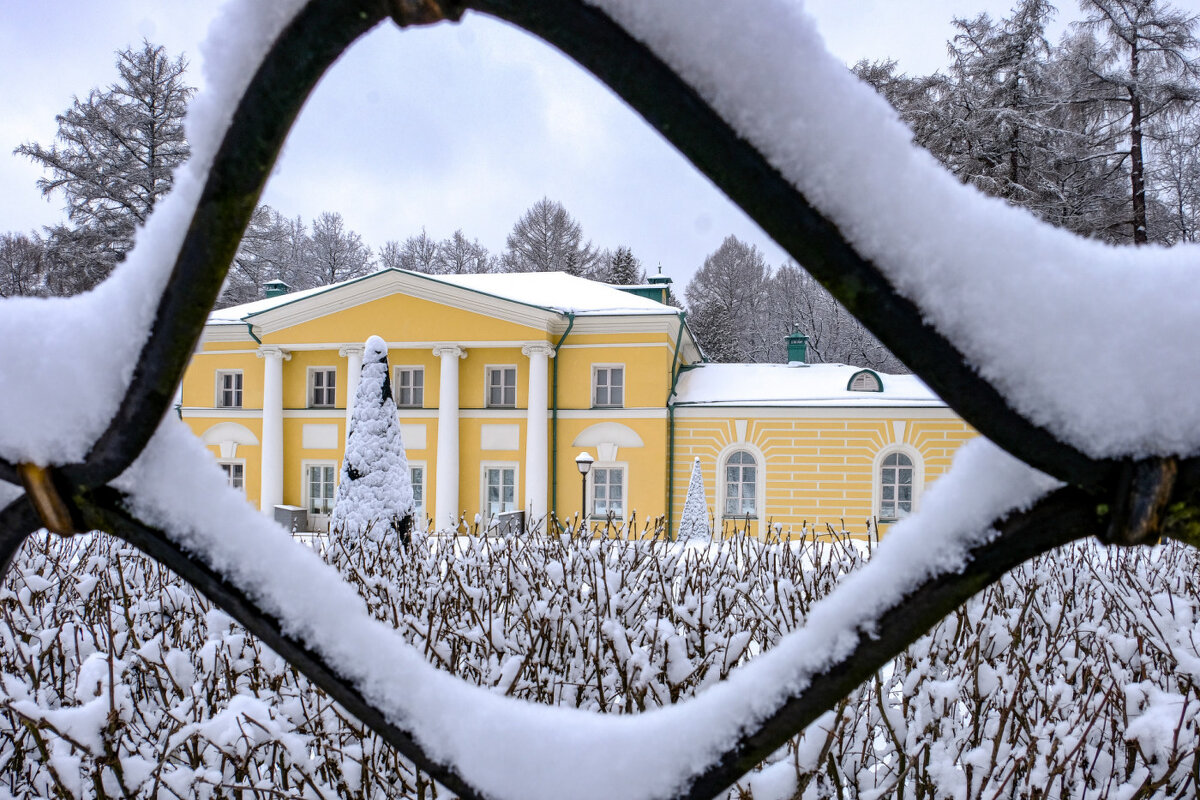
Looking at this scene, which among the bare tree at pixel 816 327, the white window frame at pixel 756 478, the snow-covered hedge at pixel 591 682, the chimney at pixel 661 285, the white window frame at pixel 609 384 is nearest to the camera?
the snow-covered hedge at pixel 591 682

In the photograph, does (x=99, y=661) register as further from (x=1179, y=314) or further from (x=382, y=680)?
(x=1179, y=314)

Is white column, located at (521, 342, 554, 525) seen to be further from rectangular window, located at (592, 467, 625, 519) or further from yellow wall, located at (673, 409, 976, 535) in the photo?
yellow wall, located at (673, 409, 976, 535)

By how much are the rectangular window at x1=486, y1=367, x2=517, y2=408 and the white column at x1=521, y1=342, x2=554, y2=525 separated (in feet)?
2.33

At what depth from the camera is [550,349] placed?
1619cm

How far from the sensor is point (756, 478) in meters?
15.5

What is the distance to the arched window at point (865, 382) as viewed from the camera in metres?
15.1

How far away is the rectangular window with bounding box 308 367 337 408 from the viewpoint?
1711cm

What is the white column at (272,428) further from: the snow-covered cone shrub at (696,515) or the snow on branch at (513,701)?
the snow on branch at (513,701)

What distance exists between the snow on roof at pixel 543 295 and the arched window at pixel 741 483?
3681 mm

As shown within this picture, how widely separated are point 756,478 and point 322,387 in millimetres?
10845

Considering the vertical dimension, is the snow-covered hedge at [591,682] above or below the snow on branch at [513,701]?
below

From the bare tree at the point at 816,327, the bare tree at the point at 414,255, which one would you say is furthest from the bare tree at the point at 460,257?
the bare tree at the point at 816,327

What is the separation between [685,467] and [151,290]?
15.5m

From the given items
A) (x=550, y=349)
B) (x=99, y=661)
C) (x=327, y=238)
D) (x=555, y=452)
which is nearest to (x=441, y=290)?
(x=550, y=349)
